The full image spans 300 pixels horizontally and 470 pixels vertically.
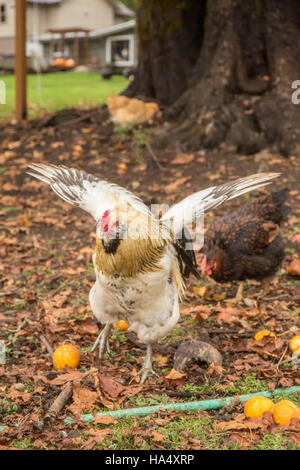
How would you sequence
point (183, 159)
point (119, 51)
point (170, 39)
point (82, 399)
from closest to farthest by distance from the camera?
1. point (82, 399)
2. point (183, 159)
3. point (170, 39)
4. point (119, 51)

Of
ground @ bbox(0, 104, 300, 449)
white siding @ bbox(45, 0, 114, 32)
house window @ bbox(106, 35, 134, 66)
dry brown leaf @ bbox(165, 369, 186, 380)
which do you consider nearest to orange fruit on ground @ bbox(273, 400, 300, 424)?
ground @ bbox(0, 104, 300, 449)

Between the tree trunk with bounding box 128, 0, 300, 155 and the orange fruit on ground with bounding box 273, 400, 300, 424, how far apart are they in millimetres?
4992

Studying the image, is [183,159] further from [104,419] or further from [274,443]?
[274,443]

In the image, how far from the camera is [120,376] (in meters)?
3.42

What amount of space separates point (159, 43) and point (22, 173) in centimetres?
298

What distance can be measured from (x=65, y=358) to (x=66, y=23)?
21585mm

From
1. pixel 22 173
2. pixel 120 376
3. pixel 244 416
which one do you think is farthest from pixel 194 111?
pixel 244 416

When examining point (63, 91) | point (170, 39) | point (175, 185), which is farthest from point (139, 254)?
point (63, 91)

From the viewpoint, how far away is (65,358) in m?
3.44

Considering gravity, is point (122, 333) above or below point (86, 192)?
below

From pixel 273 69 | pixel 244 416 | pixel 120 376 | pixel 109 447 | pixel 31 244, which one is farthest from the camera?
pixel 273 69

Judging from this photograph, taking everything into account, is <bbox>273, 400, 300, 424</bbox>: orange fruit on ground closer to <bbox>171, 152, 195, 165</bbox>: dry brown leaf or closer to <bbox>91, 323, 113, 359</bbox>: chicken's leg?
<bbox>91, 323, 113, 359</bbox>: chicken's leg

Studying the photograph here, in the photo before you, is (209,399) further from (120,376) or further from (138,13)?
(138,13)

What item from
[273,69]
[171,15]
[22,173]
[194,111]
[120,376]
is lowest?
[120,376]
